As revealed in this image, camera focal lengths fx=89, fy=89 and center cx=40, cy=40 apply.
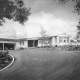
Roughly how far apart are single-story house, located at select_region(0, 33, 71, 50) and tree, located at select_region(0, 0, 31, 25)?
18151 mm

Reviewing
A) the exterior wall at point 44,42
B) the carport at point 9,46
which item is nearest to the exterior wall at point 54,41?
the exterior wall at point 44,42

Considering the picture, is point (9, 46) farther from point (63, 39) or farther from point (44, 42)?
point (63, 39)

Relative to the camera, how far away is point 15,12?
1234 cm

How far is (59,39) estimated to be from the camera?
34406 mm

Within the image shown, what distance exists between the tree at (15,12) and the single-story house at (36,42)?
18.2 meters

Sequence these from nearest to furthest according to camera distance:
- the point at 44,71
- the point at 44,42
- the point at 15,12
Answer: the point at 44,71 → the point at 15,12 → the point at 44,42

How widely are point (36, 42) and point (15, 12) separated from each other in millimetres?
27396

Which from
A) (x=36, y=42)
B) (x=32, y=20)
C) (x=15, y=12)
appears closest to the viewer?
(x=15, y=12)

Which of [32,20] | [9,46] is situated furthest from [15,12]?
[9,46]

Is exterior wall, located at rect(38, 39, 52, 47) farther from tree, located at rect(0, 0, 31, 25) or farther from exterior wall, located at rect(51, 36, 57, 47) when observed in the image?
tree, located at rect(0, 0, 31, 25)

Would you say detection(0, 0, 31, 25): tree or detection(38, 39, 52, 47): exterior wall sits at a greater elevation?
detection(0, 0, 31, 25): tree

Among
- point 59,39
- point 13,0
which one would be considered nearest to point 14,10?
point 13,0

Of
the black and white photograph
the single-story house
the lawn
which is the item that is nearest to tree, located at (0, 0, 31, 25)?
the black and white photograph

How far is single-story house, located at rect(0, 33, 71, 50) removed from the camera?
30.2 m
